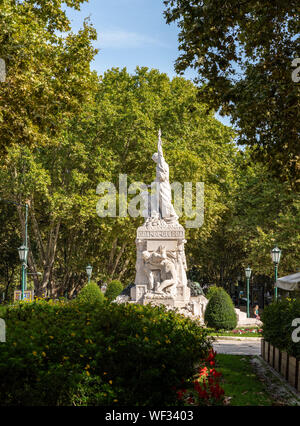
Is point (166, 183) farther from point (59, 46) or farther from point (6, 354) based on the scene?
point (6, 354)

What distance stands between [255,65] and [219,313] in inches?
442

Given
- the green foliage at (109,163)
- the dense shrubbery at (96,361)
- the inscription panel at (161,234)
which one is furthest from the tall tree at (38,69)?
the green foliage at (109,163)

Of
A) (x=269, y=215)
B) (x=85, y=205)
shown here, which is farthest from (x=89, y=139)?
(x=269, y=215)

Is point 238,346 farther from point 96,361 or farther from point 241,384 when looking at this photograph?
point 96,361

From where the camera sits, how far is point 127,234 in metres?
27.7

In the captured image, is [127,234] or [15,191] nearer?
[15,191]

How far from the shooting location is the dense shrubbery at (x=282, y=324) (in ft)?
26.9

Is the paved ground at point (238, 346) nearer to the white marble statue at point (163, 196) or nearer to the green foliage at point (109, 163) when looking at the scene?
the white marble statue at point (163, 196)

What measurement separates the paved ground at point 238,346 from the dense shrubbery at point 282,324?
8.46 feet

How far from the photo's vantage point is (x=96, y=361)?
528cm

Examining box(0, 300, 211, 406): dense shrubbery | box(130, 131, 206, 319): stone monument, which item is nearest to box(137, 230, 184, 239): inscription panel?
box(130, 131, 206, 319): stone monument

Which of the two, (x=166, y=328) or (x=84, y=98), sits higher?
(x=84, y=98)

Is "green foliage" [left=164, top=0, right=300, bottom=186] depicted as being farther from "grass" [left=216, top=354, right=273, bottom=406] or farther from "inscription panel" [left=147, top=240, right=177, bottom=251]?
"inscription panel" [left=147, top=240, right=177, bottom=251]
